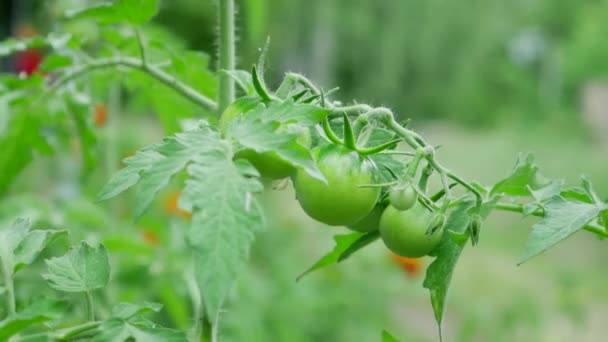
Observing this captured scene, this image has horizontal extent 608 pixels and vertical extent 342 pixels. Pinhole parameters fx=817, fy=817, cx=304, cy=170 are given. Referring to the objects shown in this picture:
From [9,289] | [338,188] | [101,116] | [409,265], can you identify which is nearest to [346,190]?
[338,188]

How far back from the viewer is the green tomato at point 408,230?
1.59 ft

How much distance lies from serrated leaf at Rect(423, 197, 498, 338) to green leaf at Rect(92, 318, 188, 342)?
0.49 ft

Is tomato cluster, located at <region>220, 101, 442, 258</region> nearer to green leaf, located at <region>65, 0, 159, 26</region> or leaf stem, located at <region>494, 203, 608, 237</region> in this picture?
leaf stem, located at <region>494, 203, 608, 237</region>

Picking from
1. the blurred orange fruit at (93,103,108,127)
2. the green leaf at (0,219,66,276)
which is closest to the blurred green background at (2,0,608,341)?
the blurred orange fruit at (93,103,108,127)

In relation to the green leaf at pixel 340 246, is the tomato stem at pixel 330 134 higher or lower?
higher

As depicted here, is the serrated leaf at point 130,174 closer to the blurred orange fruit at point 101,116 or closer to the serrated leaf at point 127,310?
the serrated leaf at point 127,310

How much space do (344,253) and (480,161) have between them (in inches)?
364

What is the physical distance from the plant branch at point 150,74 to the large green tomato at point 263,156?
19cm

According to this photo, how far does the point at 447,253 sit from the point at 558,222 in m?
0.07

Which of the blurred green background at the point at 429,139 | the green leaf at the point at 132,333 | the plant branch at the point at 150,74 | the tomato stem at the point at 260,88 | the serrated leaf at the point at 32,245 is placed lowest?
the blurred green background at the point at 429,139

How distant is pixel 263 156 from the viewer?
468 mm

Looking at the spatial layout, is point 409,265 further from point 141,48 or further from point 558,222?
point 558,222

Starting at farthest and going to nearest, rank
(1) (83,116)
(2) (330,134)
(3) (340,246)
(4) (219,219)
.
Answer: (1) (83,116)
(3) (340,246)
(2) (330,134)
(4) (219,219)

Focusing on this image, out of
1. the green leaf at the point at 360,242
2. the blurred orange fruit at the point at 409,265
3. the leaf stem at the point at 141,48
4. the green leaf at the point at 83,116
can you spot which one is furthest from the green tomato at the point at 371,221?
the blurred orange fruit at the point at 409,265
